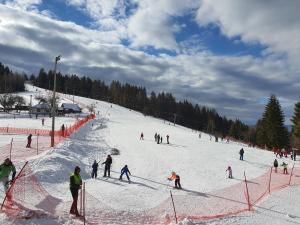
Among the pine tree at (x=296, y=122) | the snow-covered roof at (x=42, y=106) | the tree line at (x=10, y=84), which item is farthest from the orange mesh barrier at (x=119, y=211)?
the tree line at (x=10, y=84)

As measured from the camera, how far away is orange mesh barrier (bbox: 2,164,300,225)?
14999mm

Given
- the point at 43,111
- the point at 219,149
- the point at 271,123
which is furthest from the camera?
the point at 43,111

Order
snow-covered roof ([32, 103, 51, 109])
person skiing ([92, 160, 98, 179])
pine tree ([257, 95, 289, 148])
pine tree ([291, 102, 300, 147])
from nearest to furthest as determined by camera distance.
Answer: person skiing ([92, 160, 98, 179]) → pine tree ([291, 102, 300, 147]) → pine tree ([257, 95, 289, 148]) → snow-covered roof ([32, 103, 51, 109])

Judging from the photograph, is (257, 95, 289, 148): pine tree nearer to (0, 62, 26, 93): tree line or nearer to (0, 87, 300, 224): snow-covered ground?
(0, 87, 300, 224): snow-covered ground

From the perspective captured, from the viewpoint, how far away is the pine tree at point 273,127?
75875mm

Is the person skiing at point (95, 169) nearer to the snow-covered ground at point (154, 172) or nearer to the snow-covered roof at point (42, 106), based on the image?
the snow-covered ground at point (154, 172)

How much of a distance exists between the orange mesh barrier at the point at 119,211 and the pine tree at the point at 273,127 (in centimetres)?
5113

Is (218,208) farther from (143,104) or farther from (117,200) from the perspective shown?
(143,104)

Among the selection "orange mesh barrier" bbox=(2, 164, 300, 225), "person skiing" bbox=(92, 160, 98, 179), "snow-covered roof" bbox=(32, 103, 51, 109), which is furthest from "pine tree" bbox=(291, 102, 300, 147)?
"snow-covered roof" bbox=(32, 103, 51, 109)

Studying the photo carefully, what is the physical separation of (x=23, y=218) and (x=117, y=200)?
776 centimetres

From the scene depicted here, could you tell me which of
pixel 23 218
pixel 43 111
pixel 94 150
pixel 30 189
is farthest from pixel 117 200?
pixel 43 111

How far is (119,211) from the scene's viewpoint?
58.2 ft

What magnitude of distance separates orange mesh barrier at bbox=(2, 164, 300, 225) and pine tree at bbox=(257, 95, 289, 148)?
51130 mm

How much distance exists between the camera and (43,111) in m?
118
